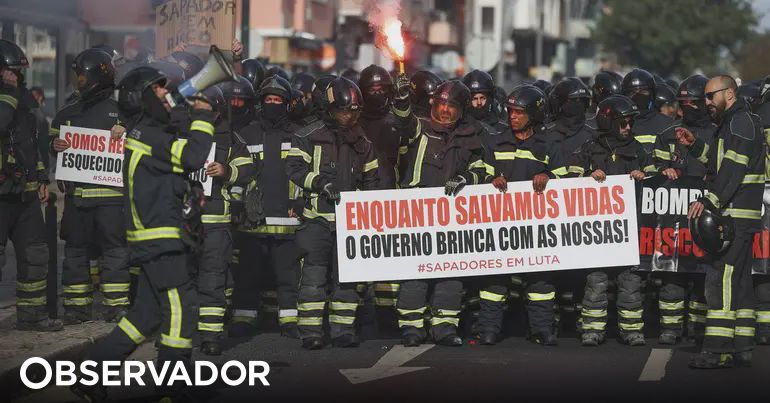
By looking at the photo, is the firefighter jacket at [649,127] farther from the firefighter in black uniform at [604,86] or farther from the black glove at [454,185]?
the black glove at [454,185]

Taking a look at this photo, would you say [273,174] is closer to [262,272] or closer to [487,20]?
[262,272]

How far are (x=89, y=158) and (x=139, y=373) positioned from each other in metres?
2.69

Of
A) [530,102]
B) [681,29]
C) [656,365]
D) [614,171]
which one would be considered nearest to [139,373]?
[656,365]

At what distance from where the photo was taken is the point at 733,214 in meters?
10.2

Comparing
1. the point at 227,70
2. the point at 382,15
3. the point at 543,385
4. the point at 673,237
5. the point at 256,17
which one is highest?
the point at 256,17

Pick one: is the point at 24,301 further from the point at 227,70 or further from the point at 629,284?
the point at 629,284

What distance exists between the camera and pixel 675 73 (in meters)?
75.6

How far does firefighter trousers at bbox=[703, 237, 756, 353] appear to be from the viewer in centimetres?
1016

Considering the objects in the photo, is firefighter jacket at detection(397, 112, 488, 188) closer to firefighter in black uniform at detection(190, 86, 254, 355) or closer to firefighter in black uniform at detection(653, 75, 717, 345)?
firefighter in black uniform at detection(190, 86, 254, 355)

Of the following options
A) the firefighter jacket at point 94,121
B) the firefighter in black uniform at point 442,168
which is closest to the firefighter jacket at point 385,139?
the firefighter in black uniform at point 442,168

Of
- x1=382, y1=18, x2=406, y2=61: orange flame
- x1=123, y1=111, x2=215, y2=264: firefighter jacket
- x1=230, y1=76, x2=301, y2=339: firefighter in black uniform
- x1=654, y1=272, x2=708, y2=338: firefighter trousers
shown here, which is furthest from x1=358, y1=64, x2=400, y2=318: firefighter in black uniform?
x1=123, y1=111, x2=215, y2=264: firefighter jacket

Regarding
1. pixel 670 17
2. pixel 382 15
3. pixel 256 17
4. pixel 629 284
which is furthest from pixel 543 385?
pixel 670 17

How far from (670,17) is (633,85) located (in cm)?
6253

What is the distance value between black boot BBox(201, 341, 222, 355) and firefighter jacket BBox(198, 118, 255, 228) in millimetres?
852
